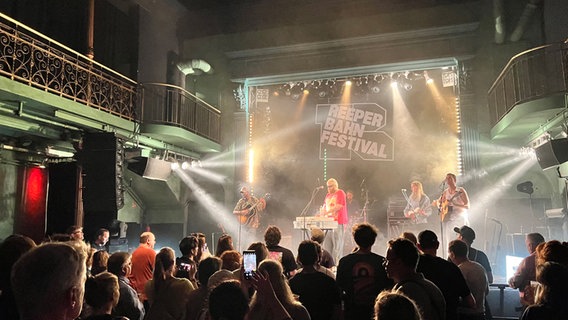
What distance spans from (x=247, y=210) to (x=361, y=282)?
938 cm

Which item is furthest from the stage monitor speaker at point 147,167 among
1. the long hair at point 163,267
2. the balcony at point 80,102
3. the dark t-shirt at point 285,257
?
the long hair at point 163,267

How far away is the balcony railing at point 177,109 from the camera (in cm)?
1157

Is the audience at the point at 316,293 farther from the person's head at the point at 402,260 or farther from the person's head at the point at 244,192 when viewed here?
the person's head at the point at 244,192

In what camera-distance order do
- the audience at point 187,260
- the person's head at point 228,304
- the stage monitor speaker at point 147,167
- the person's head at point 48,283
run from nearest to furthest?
the person's head at point 48,283 < the person's head at point 228,304 < the audience at point 187,260 < the stage monitor speaker at point 147,167

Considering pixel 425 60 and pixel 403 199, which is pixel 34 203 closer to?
pixel 403 199

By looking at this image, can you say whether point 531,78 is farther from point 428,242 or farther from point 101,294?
point 101,294

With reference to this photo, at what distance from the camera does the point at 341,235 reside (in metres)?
11.2

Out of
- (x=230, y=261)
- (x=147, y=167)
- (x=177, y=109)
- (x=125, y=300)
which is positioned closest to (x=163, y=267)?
(x=125, y=300)

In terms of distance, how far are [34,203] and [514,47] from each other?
13493mm

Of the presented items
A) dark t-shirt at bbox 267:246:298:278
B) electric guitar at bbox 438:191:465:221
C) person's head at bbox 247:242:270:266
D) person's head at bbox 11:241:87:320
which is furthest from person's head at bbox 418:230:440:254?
electric guitar at bbox 438:191:465:221

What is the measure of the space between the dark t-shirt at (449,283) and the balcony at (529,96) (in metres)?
6.46

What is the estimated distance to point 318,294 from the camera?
131 inches

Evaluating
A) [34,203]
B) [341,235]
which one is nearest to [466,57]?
[341,235]

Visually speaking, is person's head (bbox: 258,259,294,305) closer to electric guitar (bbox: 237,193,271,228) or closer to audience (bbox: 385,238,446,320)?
audience (bbox: 385,238,446,320)
